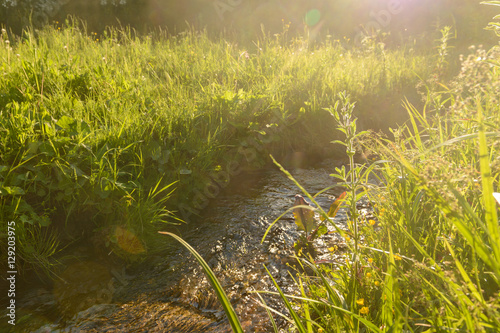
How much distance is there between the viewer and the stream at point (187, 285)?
5.81 ft

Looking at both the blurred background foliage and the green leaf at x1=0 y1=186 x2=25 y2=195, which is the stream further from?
the blurred background foliage

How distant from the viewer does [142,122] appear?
2.89 meters

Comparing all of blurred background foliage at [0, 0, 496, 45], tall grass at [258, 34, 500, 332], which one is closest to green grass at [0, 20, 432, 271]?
tall grass at [258, 34, 500, 332]

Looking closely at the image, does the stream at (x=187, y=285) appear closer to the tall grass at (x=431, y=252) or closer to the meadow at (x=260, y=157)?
the meadow at (x=260, y=157)

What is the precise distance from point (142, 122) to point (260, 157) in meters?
1.34

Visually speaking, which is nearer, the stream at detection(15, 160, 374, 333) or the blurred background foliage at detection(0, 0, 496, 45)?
the stream at detection(15, 160, 374, 333)

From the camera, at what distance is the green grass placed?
2264mm

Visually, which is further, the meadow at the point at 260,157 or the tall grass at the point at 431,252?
the meadow at the point at 260,157

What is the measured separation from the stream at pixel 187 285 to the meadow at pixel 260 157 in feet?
0.55

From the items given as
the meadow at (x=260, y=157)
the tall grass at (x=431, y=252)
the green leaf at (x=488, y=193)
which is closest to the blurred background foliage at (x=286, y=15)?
the meadow at (x=260, y=157)

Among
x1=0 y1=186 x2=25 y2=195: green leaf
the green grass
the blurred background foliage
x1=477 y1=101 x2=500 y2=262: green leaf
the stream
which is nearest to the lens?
x1=477 y1=101 x2=500 y2=262: green leaf

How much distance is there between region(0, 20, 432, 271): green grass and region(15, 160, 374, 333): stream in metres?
0.21

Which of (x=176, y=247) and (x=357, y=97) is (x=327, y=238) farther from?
(x=357, y=97)

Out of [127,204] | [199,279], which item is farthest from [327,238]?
[127,204]
